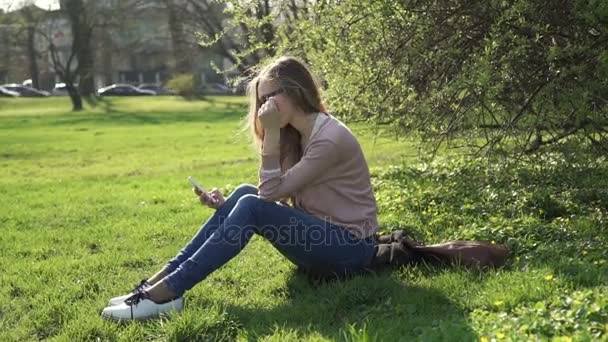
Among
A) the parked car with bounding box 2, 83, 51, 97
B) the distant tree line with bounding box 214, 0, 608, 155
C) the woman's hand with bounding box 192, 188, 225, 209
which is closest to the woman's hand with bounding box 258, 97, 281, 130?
the woman's hand with bounding box 192, 188, 225, 209

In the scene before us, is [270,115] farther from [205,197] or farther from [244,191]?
[205,197]

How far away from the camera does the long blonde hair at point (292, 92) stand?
13.2ft

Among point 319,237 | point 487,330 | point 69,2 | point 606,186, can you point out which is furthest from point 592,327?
point 69,2

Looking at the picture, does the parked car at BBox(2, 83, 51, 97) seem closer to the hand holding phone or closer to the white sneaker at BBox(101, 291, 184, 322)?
the hand holding phone

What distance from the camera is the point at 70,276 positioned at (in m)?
4.82

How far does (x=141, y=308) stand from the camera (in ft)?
12.0

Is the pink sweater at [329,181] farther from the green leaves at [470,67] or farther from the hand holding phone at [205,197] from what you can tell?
the green leaves at [470,67]

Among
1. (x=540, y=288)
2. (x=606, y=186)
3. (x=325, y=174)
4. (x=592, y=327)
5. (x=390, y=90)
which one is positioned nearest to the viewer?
(x=592, y=327)

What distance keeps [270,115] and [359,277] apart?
41.3 inches

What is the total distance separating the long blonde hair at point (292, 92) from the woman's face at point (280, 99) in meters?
0.02

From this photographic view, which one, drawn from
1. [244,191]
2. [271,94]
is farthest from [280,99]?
[244,191]

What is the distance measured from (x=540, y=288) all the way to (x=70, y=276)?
3127 mm

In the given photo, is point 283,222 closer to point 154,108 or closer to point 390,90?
point 390,90

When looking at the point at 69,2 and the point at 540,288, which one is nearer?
the point at 540,288
